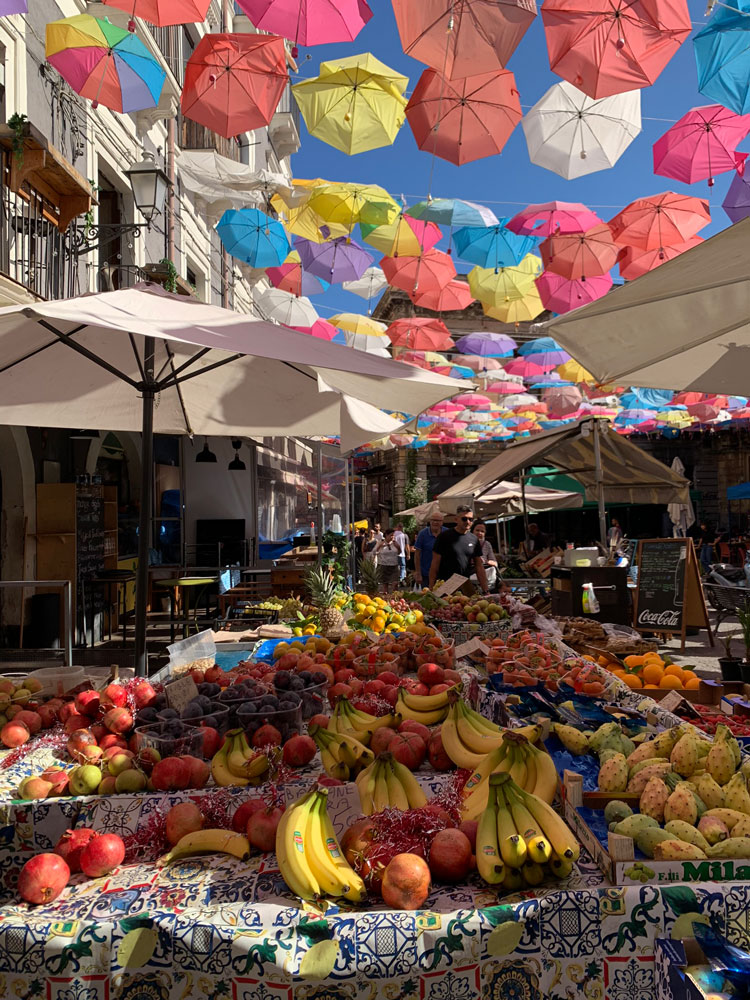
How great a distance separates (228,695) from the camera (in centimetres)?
315

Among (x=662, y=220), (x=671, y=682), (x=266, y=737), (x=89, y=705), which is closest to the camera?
(x=266, y=737)

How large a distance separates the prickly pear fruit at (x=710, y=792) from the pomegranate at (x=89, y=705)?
2.50m

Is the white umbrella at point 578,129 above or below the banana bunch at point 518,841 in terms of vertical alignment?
above

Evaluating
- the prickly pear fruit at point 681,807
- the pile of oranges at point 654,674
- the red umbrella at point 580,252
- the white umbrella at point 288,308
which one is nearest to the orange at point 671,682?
the pile of oranges at point 654,674

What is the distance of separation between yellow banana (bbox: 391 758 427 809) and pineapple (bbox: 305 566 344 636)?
11.3 feet

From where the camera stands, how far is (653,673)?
447 centimetres

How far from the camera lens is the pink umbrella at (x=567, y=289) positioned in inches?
435

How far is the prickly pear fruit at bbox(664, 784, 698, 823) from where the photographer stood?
6.89ft

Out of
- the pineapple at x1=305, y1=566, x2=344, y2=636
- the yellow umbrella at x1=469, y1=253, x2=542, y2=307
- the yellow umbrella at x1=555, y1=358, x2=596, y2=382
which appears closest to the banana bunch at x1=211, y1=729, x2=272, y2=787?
the pineapple at x1=305, y1=566, x2=344, y2=636

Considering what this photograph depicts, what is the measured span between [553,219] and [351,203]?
9.63ft

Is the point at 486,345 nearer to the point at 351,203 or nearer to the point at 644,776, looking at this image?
the point at 351,203

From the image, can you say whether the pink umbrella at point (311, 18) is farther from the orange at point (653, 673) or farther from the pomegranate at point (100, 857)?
the pomegranate at point (100, 857)

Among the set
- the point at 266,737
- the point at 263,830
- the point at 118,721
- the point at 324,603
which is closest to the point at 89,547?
the point at 324,603

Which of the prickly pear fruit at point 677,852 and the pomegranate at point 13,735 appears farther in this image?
the pomegranate at point 13,735
